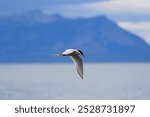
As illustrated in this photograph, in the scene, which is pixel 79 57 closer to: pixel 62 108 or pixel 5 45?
pixel 62 108

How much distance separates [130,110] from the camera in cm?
1634

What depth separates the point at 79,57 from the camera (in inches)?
643

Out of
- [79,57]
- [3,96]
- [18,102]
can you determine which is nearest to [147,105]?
[79,57]

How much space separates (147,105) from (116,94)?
20.2 m

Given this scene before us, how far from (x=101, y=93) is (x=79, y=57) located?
21174 millimetres

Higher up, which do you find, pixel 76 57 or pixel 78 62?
pixel 76 57

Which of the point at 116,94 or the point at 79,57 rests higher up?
the point at 116,94

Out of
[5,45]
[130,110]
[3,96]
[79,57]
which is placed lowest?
[130,110]

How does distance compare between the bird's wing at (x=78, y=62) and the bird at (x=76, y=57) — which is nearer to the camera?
the bird at (x=76, y=57)

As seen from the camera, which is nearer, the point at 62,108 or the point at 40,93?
the point at 62,108

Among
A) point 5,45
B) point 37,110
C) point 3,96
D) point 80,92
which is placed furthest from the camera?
point 5,45

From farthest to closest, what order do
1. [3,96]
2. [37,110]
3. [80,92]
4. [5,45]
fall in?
[5,45] → [80,92] → [3,96] → [37,110]

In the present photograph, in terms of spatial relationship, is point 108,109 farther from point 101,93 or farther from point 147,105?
point 101,93

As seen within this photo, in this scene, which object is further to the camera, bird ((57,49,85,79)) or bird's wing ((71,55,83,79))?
bird's wing ((71,55,83,79))
